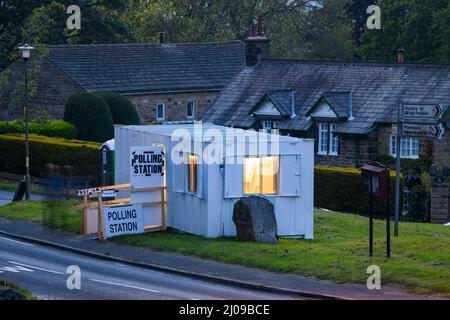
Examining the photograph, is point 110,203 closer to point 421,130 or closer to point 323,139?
point 421,130

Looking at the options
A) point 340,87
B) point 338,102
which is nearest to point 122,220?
point 338,102

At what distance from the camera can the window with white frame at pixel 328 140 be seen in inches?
1996

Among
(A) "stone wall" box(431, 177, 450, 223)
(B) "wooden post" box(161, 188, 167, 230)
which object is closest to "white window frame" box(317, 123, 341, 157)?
(A) "stone wall" box(431, 177, 450, 223)

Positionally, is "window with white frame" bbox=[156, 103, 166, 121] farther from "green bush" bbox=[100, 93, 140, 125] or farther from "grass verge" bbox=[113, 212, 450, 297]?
"grass verge" bbox=[113, 212, 450, 297]

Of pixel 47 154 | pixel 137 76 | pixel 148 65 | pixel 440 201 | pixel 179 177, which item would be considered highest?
pixel 148 65

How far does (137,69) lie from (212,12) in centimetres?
2684

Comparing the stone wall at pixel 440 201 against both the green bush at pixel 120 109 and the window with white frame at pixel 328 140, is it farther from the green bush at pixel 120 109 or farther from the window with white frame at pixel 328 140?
the green bush at pixel 120 109

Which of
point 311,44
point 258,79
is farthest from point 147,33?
point 258,79

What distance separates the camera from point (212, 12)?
90.9 meters

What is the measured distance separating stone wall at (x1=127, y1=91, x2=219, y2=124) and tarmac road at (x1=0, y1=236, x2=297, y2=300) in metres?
33.8

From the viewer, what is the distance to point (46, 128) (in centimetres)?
5434

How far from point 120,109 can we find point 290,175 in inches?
1074

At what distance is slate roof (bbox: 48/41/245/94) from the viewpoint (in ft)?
204

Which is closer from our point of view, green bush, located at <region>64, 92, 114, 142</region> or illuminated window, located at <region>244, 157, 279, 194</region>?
illuminated window, located at <region>244, 157, 279, 194</region>
